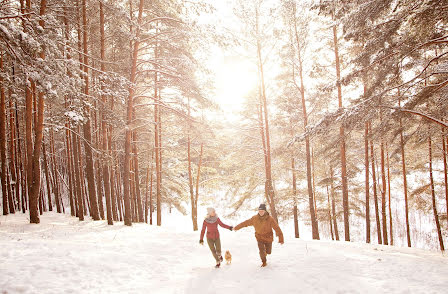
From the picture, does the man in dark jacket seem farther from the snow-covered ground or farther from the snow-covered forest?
the snow-covered forest

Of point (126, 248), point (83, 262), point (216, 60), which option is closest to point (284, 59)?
point (216, 60)

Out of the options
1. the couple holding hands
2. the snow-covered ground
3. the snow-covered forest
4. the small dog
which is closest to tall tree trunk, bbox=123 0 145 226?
the snow-covered forest

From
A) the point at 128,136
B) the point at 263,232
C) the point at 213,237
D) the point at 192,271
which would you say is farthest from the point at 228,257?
the point at 128,136

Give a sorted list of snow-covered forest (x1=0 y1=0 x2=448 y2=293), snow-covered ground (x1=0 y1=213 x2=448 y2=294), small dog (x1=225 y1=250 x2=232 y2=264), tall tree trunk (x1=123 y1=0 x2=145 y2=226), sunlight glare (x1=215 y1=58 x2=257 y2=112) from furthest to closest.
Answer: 1. sunlight glare (x1=215 y1=58 x2=257 y2=112)
2. tall tree trunk (x1=123 y1=0 x2=145 y2=226)
3. small dog (x1=225 y1=250 x2=232 y2=264)
4. snow-covered forest (x1=0 y1=0 x2=448 y2=293)
5. snow-covered ground (x1=0 y1=213 x2=448 y2=294)

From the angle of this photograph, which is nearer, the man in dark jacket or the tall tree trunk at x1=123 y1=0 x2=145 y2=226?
the man in dark jacket

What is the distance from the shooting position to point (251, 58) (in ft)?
46.5

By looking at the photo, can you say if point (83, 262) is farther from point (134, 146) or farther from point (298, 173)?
point (298, 173)

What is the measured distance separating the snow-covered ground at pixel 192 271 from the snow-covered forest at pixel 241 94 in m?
0.09

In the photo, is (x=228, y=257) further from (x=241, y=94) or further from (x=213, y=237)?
(x=241, y=94)

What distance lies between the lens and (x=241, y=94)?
16.7 m

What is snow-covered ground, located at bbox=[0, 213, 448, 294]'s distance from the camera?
504 centimetres

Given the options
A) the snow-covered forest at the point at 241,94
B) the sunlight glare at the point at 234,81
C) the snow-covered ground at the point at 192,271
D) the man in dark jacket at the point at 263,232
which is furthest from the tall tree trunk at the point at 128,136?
the man in dark jacket at the point at 263,232

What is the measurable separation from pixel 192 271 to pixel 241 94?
12.3 metres

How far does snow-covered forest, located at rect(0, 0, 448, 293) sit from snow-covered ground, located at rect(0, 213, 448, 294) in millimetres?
88
